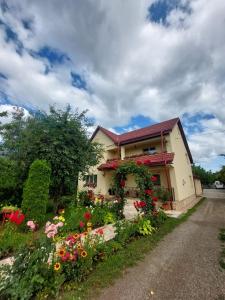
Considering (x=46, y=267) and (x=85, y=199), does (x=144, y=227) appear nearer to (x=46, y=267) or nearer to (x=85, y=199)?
(x=46, y=267)

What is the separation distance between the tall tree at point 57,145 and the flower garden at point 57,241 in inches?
72.4

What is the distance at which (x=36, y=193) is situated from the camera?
6.56 metres

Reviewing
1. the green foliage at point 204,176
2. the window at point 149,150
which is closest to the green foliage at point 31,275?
the window at point 149,150

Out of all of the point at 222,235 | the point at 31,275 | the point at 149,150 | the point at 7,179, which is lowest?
the point at 222,235

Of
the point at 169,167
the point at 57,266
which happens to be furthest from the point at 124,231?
the point at 169,167

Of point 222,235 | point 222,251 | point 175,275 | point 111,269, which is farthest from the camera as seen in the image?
point 222,235

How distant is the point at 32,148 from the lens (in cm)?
864

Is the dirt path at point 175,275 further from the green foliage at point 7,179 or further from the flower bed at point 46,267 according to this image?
the green foliage at point 7,179

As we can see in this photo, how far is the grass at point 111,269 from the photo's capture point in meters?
3.04

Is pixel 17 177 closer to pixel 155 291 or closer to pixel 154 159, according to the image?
pixel 155 291

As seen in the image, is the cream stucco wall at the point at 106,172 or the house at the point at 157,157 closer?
the house at the point at 157,157

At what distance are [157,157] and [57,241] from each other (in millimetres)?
11887

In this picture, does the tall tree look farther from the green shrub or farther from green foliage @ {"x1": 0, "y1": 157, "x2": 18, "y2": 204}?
the green shrub

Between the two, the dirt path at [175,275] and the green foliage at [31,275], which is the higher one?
the green foliage at [31,275]
